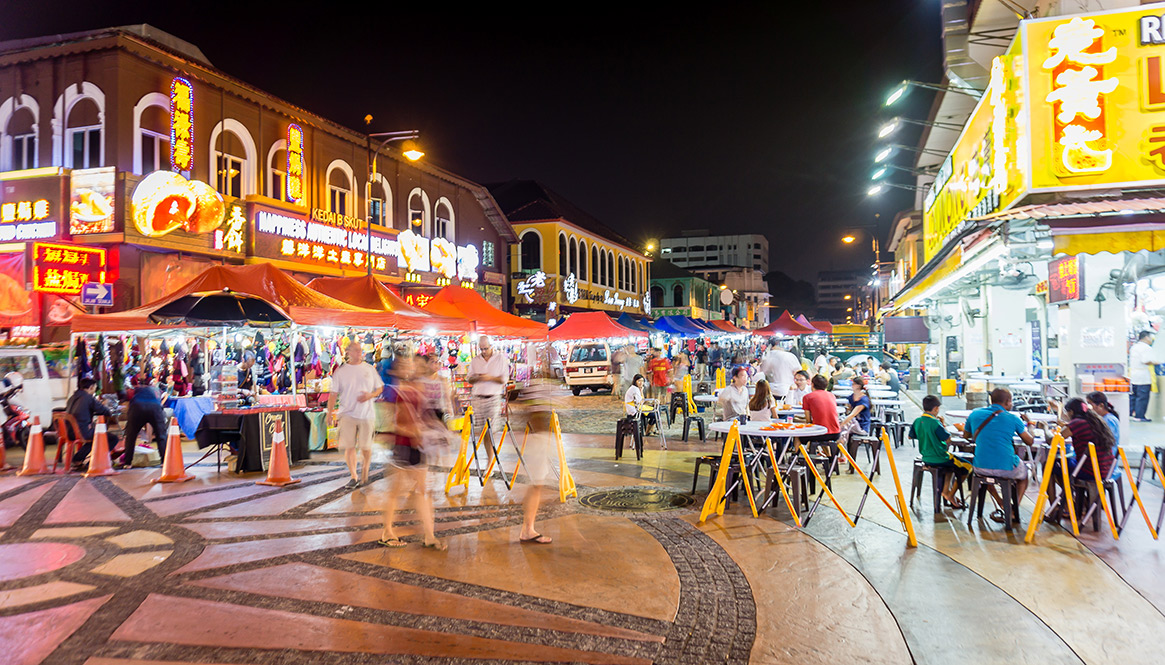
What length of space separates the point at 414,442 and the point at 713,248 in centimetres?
12899

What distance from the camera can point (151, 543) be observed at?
6.78m

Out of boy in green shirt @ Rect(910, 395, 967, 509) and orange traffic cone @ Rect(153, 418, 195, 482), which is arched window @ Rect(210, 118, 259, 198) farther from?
boy in green shirt @ Rect(910, 395, 967, 509)

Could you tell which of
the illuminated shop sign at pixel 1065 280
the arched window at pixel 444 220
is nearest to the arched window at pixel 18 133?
the arched window at pixel 444 220

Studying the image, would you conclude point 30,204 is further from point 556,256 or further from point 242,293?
point 556,256

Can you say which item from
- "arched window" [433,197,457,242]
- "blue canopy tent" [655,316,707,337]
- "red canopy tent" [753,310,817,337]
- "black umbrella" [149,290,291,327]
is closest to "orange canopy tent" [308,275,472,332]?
"black umbrella" [149,290,291,327]

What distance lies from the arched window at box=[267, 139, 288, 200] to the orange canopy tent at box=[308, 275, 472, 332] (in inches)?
193

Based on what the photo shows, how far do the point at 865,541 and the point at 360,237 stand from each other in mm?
18633

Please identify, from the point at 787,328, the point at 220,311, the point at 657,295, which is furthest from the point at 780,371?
the point at 657,295

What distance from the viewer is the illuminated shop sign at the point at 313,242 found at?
17.9 metres

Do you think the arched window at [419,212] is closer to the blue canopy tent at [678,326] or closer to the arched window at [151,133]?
the blue canopy tent at [678,326]

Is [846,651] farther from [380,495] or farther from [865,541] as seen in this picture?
[380,495]

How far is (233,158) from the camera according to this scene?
18.1 m

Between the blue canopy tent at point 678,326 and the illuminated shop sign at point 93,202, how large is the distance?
18.1 m

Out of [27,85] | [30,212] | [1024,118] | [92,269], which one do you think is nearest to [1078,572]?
[1024,118]
